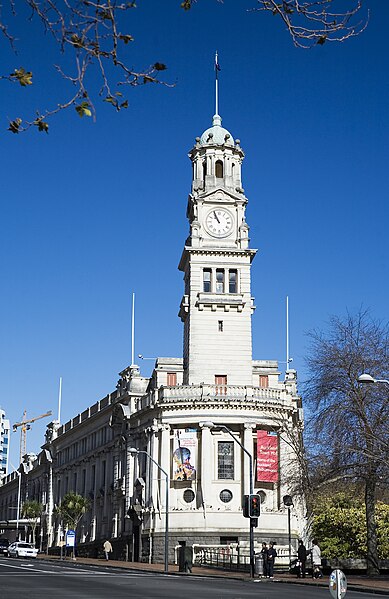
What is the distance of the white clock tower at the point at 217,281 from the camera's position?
76312 millimetres

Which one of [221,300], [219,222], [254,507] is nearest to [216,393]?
[221,300]

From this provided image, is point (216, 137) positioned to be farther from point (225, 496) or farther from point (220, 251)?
point (225, 496)

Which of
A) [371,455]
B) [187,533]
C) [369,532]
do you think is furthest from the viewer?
[187,533]

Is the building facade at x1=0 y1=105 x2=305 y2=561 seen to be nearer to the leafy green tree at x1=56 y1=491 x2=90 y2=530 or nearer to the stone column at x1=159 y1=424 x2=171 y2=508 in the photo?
the stone column at x1=159 y1=424 x2=171 y2=508

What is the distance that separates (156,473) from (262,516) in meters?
9.01

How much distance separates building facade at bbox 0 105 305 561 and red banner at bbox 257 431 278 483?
0.08 m

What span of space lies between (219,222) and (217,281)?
202 inches

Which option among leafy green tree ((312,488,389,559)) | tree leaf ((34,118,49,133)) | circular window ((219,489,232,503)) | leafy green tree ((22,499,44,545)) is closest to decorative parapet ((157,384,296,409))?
circular window ((219,489,232,503))

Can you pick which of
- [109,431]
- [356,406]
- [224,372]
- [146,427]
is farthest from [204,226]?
[356,406]

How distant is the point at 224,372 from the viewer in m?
76.1

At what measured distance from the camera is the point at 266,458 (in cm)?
6944

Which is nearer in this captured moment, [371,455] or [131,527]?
[371,455]

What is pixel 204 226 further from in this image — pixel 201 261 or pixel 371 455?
pixel 371 455

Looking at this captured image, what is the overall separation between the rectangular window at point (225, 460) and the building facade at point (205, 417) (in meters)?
0.10
